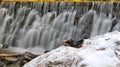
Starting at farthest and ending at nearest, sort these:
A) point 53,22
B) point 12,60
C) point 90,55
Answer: point 53,22 < point 12,60 < point 90,55

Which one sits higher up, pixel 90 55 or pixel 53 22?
pixel 90 55

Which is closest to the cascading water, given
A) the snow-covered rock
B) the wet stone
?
the wet stone

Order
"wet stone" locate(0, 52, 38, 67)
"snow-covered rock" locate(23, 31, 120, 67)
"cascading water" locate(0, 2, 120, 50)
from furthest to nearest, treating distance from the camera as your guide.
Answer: "cascading water" locate(0, 2, 120, 50), "wet stone" locate(0, 52, 38, 67), "snow-covered rock" locate(23, 31, 120, 67)

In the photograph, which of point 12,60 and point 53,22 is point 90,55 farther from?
point 53,22

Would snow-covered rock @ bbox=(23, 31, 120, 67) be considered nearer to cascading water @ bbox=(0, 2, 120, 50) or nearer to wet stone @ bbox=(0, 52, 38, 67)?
wet stone @ bbox=(0, 52, 38, 67)

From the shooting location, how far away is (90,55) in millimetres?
4418

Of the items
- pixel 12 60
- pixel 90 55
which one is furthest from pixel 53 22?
pixel 90 55

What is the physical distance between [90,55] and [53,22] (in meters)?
11.7

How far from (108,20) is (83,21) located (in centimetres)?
123

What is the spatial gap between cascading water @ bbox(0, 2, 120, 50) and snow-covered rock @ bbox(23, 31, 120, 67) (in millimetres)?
8899

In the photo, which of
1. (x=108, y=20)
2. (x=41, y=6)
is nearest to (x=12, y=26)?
(x=41, y=6)

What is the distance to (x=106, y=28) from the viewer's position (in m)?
13.7

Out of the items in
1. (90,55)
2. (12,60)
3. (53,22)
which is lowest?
(53,22)

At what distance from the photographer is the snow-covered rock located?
168 inches
